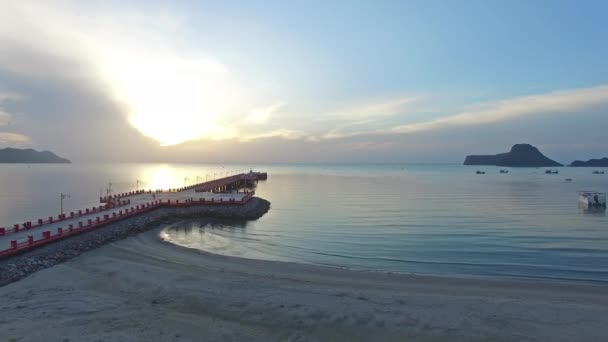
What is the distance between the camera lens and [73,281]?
17266 millimetres

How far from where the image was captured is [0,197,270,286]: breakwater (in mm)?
18562

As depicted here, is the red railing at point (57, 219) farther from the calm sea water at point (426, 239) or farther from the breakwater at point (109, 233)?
the calm sea water at point (426, 239)

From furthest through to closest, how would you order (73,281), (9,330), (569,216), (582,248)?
(569,216), (582,248), (73,281), (9,330)

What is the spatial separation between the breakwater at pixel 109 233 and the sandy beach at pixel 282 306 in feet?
3.16

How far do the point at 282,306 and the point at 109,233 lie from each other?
768 inches

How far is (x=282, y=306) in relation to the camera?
46.7ft

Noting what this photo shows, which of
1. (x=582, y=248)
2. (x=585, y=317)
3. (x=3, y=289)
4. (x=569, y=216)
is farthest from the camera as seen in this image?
A: (x=569, y=216)

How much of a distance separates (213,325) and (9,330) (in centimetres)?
626

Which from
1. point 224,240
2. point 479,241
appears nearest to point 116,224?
point 224,240

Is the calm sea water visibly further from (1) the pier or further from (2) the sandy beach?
(1) the pier

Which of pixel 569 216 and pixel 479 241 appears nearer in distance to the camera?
pixel 479 241

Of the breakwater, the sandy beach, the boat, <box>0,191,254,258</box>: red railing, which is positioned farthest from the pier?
the boat

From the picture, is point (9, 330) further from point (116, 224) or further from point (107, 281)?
point (116, 224)

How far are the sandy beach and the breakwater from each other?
96 cm
